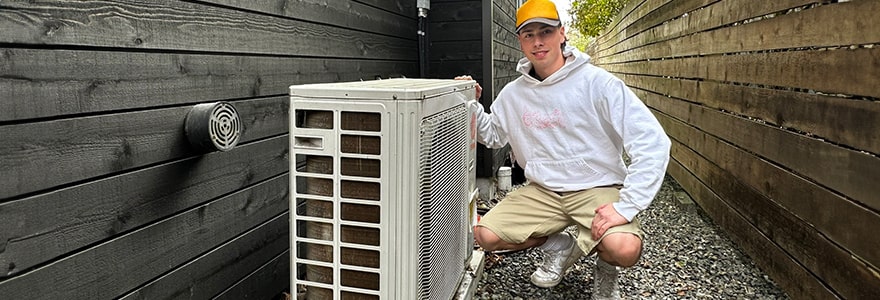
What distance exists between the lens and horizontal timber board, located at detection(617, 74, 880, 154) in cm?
209

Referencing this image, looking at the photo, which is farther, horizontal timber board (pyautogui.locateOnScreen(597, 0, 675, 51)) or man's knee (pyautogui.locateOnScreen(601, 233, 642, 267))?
horizontal timber board (pyautogui.locateOnScreen(597, 0, 675, 51))

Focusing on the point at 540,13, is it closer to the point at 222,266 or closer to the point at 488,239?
the point at 488,239

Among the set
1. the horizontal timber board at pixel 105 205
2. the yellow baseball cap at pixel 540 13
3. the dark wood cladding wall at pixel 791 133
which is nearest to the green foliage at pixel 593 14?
the dark wood cladding wall at pixel 791 133

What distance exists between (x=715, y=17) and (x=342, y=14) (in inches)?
100

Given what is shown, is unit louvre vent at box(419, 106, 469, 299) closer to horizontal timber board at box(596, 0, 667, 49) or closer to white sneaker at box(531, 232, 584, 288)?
white sneaker at box(531, 232, 584, 288)

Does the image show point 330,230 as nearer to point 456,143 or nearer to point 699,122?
point 456,143

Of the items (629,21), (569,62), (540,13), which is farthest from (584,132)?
(629,21)

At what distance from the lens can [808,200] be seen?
8.35 feet

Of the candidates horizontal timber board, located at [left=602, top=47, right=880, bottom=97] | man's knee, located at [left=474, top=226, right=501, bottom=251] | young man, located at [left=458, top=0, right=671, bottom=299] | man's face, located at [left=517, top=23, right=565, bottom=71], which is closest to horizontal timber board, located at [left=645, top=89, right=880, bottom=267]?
horizontal timber board, located at [left=602, top=47, right=880, bottom=97]

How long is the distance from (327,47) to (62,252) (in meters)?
1.65

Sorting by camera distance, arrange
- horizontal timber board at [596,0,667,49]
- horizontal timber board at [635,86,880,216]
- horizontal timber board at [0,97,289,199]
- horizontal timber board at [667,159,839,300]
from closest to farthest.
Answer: horizontal timber board at [0,97,289,199] → horizontal timber board at [635,86,880,216] → horizontal timber board at [667,159,839,300] → horizontal timber board at [596,0,667,49]

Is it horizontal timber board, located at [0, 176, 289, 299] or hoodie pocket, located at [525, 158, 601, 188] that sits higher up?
hoodie pocket, located at [525, 158, 601, 188]

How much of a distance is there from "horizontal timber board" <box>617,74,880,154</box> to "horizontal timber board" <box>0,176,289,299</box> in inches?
88.0

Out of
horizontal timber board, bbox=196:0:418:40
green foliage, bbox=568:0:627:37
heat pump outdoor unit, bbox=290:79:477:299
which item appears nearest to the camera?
heat pump outdoor unit, bbox=290:79:477:299
